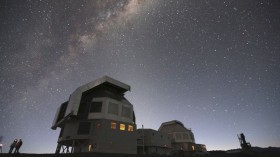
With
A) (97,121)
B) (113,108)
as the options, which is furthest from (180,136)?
(97,121)

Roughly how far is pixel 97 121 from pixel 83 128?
2.97 meters

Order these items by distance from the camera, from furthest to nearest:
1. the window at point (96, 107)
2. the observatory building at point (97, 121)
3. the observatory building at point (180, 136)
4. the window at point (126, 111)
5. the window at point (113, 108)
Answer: the observatory building at point (180, 136), the window at point (126, 111), the window at point (113, 108), the window at point (96, 107), the observatory building at point (97, 121)

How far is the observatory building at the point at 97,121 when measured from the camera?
31328 mm

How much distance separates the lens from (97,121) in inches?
1281

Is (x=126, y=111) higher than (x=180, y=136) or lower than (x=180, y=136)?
higher

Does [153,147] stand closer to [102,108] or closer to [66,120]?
[102,108]

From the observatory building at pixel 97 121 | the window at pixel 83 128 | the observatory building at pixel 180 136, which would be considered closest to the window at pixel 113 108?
the observatory building at pixel 97 121

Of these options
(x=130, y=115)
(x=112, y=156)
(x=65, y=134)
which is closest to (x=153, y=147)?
(x=130, y=115)

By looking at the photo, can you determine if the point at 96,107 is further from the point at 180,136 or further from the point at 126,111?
the point at 180,136

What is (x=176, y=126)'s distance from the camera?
2591 inches

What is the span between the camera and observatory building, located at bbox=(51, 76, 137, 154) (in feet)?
103

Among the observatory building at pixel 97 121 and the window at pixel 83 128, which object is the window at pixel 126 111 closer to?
the observatory building at pixel 97 121

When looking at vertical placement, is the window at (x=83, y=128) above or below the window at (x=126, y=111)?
below

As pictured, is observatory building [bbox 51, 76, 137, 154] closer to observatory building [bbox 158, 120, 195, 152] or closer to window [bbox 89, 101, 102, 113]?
window [bbox 89, 101, 102, 113]
